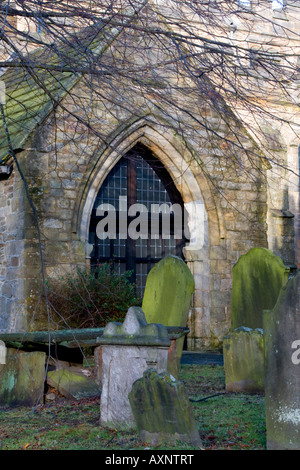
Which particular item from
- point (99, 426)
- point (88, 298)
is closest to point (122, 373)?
point (99, 426)

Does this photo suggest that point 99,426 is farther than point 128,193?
No

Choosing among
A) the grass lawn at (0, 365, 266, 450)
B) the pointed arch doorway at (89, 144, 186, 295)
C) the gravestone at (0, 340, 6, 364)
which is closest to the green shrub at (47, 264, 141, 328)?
the pointed arch doorway at (89, 144, 186, 295)

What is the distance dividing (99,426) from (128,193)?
7793mm

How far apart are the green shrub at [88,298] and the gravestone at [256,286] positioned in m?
Answer: 2.51

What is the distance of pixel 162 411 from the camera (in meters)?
4.93

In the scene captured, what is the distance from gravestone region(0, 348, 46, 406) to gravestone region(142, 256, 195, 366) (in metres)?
1.79

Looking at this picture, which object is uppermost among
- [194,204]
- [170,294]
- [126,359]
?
[194,204]

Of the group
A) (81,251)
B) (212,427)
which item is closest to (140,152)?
(81,251)

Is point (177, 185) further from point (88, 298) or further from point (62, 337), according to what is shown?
point (62, 337)

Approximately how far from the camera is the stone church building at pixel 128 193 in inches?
427

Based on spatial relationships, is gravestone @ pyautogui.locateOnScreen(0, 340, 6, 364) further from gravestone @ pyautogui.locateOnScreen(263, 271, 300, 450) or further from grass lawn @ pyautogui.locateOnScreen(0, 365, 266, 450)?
gravestone @ pyautogui.locateOnScreen(263, 271, 300, 450)

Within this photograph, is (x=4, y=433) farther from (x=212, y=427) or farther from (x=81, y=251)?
(x=81, y=251)

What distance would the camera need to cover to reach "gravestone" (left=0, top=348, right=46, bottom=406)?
6875 millimetres

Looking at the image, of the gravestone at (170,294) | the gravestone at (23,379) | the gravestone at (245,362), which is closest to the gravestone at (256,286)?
the gravestone at (170,294)
